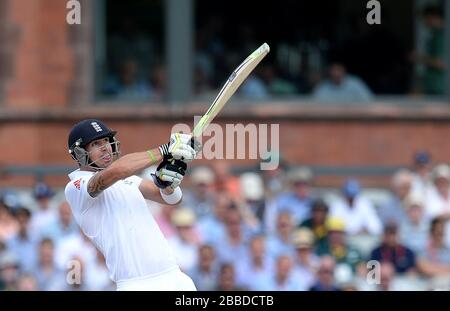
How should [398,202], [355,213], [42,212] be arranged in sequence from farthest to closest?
[398,202]
[355,213]
[42,212]

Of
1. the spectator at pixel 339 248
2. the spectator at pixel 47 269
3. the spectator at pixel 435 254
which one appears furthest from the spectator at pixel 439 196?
the spectator at pixel 47 269

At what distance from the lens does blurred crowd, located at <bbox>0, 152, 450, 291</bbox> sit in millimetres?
14242

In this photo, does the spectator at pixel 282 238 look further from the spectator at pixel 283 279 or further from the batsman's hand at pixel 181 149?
the batsman's hand at pixel 181 149

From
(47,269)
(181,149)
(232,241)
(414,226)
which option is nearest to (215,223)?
(232,241)

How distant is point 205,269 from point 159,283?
4.26 metres

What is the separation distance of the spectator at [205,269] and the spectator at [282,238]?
59cm

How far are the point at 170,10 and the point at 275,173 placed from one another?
341cm

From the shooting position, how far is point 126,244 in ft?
32.7

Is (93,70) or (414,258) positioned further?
(93,70)

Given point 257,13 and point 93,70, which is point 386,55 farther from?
point 93,70

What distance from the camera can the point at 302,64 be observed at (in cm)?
1822

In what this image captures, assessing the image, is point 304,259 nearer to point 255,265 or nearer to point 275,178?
point 255,265

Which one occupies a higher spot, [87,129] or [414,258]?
[87,129]
